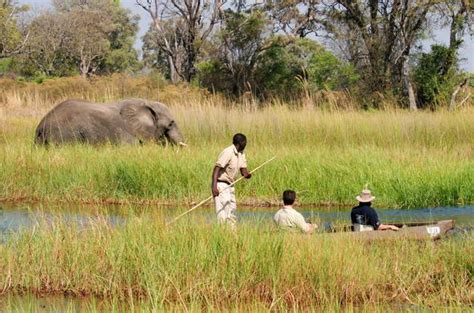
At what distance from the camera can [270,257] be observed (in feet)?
22.1

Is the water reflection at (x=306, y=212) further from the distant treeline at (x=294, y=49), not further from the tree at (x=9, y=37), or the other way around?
the tree at (x=9, y=37)

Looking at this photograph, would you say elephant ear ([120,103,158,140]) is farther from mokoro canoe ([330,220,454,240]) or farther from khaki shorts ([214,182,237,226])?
mokoro canoe ([330,220,454,240])

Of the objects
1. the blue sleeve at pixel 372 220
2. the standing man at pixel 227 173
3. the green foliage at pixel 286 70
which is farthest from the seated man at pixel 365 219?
the green foliage at pixel 286 70

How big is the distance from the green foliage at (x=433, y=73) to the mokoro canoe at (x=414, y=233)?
17025mm

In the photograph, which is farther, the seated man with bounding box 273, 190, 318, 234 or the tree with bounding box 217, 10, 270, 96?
the tree with bounding box 217, 10, 270, 96

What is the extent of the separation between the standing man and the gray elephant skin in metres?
6.64

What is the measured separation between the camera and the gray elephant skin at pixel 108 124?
626 inches

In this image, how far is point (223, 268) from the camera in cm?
668

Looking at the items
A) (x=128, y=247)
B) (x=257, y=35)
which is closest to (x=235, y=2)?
(x=257, y=35)

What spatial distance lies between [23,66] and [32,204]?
37497mm

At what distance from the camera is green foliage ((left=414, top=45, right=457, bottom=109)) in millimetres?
25875

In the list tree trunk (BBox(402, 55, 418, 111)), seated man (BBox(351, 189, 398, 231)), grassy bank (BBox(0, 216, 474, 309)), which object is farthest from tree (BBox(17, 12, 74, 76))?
grassy bank (BBox(0, 216, 474, 309))

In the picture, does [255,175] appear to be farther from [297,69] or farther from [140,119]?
[297,69]

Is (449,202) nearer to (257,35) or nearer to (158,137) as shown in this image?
(158,137)
